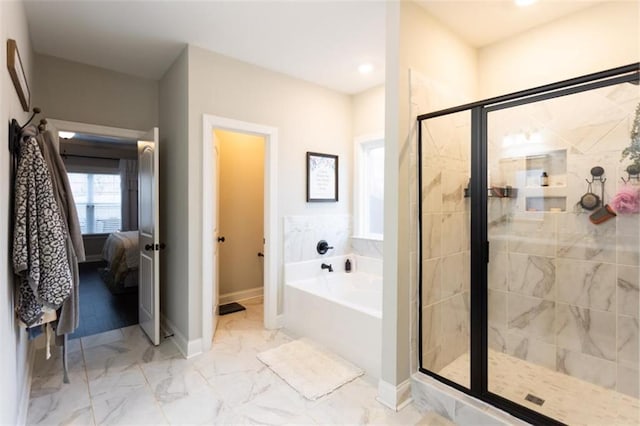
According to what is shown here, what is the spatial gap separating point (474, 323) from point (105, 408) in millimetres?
2396

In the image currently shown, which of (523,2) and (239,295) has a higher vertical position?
(523,2)

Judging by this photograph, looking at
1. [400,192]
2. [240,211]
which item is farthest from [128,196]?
[400,192]

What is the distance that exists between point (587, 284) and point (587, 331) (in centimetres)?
32

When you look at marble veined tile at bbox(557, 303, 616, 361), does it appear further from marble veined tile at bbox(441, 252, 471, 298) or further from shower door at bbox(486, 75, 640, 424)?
marble veined tile at bbox(441, 252, 471, 298)

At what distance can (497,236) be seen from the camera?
2295mm

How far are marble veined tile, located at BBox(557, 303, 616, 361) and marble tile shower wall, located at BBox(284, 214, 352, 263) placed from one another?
212 centimetres

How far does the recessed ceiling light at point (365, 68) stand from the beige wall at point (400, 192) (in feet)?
2.99

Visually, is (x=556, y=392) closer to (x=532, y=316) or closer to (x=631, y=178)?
(x=532, y=316)

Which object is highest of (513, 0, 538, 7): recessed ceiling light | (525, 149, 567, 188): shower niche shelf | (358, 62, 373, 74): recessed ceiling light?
(358, 62, 373, 74): recessed ceiling light

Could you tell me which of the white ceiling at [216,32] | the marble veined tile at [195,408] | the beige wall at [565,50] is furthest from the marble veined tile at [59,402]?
the beige wall at [565,50]

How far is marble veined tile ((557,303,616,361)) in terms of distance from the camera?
207 cm

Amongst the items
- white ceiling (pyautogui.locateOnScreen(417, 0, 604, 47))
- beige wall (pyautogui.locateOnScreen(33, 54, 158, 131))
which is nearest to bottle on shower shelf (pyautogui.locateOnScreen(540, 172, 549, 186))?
white ceiling (pyautogui.locateOnScreen(417, 0, 604, 47))

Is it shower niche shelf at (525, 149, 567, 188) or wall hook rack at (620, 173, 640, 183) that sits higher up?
shower niche shelf at (525, 149, 567, 188)

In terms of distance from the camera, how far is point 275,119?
3.20 meters
